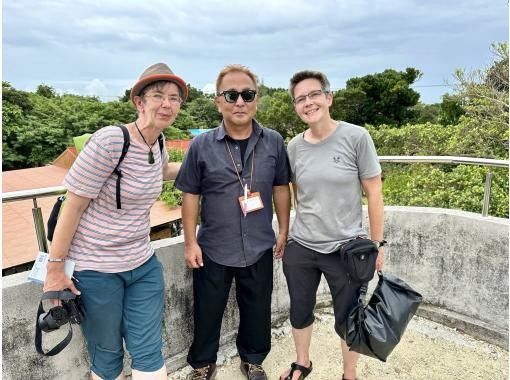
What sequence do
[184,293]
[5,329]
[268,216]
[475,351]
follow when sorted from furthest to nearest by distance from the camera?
[475,351]
[184,293]
[268,216]
[5,329]

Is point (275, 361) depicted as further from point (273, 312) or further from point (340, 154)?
point (340, 154)

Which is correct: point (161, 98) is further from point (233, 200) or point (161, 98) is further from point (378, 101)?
point (378, 101)

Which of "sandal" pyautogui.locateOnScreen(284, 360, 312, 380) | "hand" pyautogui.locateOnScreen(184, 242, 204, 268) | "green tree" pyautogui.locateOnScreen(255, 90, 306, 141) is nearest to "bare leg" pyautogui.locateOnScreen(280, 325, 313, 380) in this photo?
→ "sandal" pyautogui.locateOnScreen(284, 360, 312, 380)

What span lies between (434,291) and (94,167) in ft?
8.36

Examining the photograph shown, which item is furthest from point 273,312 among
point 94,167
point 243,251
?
point 94,167

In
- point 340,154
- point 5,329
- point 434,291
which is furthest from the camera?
point 434,291

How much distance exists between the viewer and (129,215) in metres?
1.71

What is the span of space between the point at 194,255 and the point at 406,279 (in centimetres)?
176

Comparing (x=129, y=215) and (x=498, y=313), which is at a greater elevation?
(x=129, y=215)

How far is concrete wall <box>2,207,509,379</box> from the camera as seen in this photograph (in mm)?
1929

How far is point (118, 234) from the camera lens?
5.53ft

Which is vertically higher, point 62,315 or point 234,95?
point 234,95

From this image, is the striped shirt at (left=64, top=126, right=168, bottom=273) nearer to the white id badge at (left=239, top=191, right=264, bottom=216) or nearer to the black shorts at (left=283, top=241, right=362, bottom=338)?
the white id badge at (left=239, top=191, right=264, bottom=216)

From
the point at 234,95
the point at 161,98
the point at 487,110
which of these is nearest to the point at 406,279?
the point at 234,95
